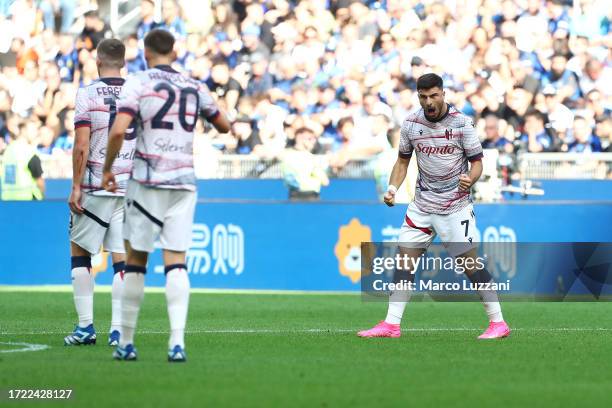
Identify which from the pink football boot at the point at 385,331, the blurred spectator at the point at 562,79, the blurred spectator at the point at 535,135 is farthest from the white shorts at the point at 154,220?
the blurred spectator at the point at 562,79

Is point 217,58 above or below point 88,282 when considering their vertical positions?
above

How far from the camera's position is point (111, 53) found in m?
11.0

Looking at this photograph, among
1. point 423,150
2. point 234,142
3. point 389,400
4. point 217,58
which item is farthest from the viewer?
point 217,58

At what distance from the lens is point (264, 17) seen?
25797mm

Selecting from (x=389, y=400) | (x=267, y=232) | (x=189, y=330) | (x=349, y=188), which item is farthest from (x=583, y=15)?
(x=389, y=400)

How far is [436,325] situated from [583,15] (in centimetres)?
1232

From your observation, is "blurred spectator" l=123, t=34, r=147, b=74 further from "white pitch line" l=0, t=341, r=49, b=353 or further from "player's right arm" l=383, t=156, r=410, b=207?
"white pitch line" l=0, t=341, r=49, b=353

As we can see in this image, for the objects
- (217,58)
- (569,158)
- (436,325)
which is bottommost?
(436,325)

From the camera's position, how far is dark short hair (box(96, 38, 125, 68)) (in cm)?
1098

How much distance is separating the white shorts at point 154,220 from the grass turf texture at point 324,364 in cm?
85

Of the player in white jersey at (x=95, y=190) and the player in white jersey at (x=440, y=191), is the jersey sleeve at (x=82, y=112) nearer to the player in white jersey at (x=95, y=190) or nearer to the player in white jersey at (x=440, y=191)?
the player in white jersey at (x=95, y=190)

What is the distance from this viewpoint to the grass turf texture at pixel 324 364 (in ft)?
26.3

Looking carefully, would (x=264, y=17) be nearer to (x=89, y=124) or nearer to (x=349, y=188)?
(x=349, y=188)

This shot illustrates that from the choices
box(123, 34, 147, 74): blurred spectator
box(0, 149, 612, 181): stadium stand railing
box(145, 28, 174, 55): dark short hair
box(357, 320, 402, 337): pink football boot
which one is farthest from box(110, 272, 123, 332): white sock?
box(123, 34, 147, 74): blurred spectator
